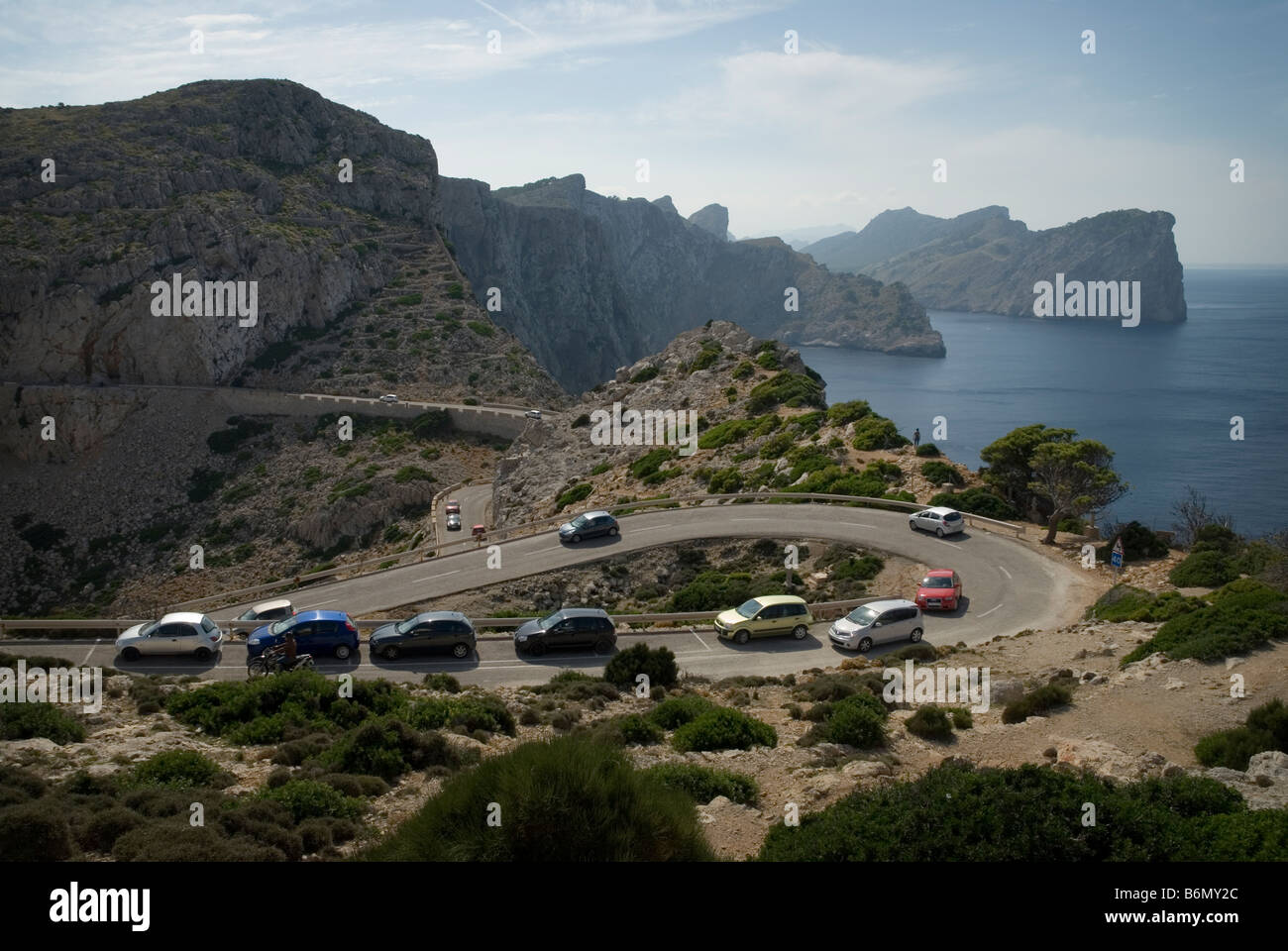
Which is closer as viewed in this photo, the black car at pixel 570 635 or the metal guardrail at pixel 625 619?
the black car at pixel 570 635

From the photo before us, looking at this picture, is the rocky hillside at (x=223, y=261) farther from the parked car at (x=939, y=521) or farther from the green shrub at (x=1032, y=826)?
the green shrub at (x=1032, y=826)

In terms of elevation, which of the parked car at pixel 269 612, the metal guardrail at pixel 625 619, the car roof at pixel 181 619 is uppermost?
the car roof at pixel 181 619

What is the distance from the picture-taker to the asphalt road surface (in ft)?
79.9

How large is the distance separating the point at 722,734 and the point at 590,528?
2252 centimetres

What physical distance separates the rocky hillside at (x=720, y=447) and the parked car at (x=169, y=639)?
2438 cm

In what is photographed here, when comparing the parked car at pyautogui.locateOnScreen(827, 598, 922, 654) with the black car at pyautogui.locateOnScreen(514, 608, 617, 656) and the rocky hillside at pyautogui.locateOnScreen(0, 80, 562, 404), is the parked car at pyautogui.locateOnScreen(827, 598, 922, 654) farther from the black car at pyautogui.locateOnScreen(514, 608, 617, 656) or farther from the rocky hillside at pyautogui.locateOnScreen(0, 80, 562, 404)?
the rocky hillside at pyautogui.locateOnScreen(0, 80, 562, 404)

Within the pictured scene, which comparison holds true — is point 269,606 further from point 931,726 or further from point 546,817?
point 546,817

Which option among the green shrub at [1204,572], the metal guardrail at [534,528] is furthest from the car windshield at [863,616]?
the metal guardrail at [534,528]

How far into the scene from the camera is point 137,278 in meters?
79.1

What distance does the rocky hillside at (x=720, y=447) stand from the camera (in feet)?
146

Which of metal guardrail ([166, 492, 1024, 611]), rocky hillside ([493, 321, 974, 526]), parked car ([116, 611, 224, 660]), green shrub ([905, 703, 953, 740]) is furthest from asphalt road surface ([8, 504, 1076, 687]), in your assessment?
green shrub ([905, 703, 953, 740])

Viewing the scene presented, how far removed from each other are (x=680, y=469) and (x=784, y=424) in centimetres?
678
